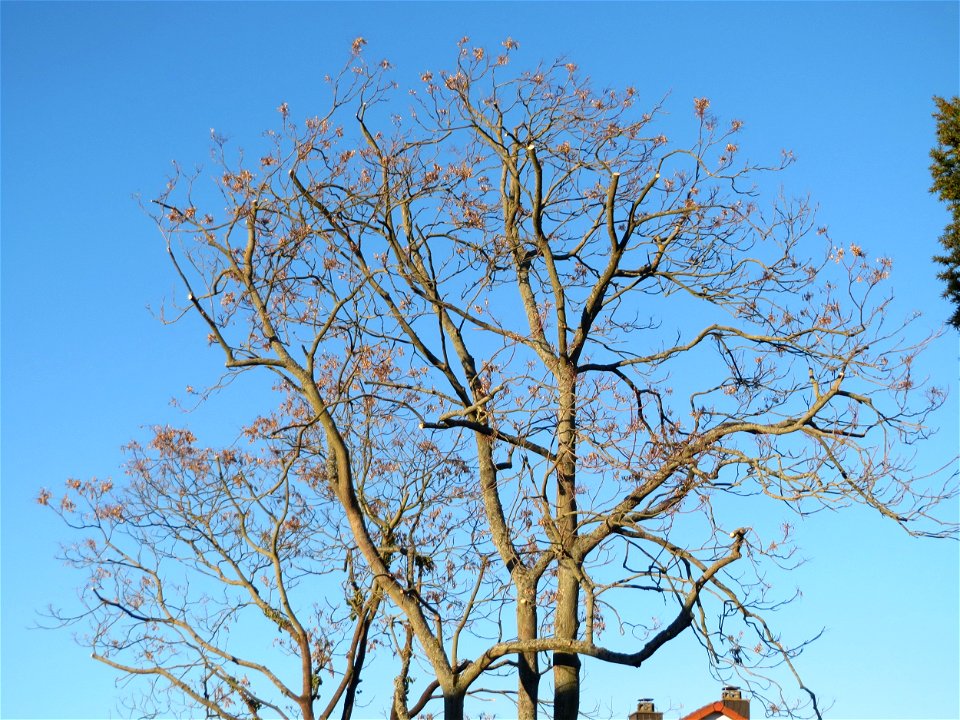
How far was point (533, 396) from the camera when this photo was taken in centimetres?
802

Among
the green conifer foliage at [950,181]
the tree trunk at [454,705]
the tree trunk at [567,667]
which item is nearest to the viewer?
the tree trunk at [567,667]

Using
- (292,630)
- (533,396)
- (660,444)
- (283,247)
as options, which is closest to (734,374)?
(660,444)

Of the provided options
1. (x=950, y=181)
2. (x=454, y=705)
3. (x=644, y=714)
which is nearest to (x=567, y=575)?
(x=454, y=705)

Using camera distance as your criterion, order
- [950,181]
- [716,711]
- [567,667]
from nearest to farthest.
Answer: [567,667] < [950,181] < [716,711]

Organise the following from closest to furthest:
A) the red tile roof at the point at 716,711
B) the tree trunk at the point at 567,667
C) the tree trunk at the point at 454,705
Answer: the tree trunk at the point at 567,667 → the tree trunk at the point at 454,705 → the red tile roof at the point at 716,711

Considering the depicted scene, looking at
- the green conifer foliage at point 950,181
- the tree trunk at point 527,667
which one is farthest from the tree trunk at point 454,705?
the green conifer foliage at point 950,181

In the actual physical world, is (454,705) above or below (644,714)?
below

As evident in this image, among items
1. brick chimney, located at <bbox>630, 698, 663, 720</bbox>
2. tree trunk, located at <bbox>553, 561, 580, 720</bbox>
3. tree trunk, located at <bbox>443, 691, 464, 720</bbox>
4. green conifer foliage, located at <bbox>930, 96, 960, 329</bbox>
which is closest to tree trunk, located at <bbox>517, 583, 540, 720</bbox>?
tree trunk, located at <bbox>553, 561, 580, 720</bbox>

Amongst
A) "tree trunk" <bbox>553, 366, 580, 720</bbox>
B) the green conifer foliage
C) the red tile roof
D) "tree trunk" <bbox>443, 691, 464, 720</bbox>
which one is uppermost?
the green conifer foliage

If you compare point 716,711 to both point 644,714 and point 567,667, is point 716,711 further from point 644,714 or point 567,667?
point 567,667

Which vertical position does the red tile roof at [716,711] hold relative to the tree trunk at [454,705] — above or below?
above

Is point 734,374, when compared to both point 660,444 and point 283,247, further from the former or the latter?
point 283,247

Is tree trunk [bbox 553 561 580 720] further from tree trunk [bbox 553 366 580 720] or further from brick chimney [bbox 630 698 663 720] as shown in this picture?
brick chimney [bbox 630 698 663 720]

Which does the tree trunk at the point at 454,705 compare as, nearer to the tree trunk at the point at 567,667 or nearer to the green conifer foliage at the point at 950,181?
the tree trunk at the point at 567,667
